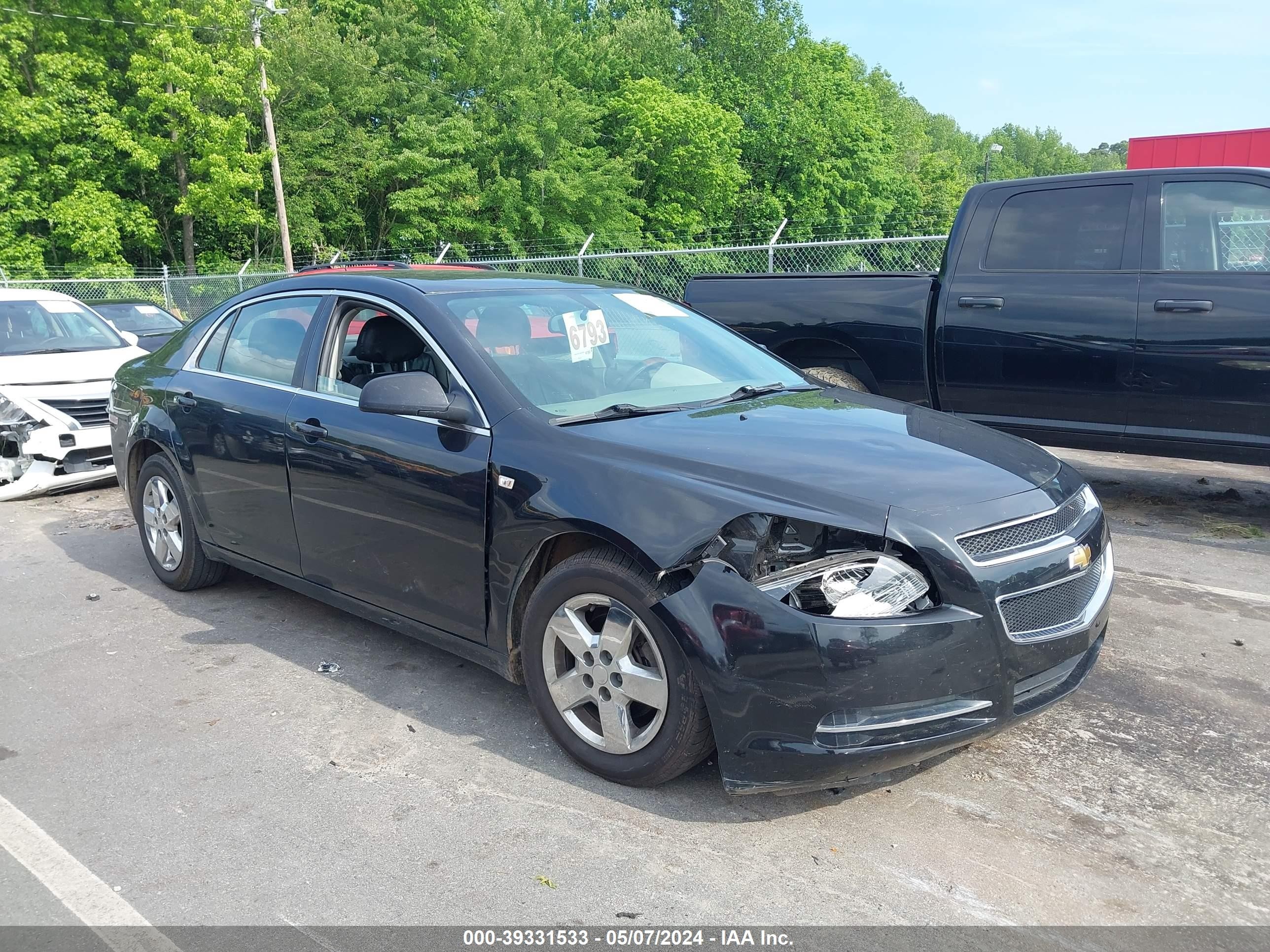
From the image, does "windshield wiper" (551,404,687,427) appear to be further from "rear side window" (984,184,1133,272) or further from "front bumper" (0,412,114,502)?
"front bumper" (0,412,114,502)

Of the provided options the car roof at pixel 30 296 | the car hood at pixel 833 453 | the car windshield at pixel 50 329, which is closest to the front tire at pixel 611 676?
the car hood at pixel 833 453

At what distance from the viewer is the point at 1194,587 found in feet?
17.0

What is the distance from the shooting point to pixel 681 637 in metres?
2.99

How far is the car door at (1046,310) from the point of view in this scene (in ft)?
20.5

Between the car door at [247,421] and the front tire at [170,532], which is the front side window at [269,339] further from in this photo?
the front tire at [170,532]

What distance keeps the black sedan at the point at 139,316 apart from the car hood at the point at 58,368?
4545 mm

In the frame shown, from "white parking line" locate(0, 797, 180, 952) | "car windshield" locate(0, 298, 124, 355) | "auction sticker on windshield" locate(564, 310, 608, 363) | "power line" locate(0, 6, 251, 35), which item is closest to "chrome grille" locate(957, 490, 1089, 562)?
"auction sticker on windshield" locate(564, 310, 608, 363)

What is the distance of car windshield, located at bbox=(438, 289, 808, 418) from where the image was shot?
3.88m

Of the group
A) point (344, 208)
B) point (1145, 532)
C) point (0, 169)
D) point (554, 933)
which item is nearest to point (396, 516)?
point (554, 933)

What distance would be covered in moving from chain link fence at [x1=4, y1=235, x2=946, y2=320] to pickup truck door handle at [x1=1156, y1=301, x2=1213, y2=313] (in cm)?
235

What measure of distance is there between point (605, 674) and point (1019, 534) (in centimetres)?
136

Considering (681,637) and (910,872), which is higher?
(681,637)

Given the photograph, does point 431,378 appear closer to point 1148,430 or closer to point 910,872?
point 910,872

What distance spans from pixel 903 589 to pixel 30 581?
17.2ft
